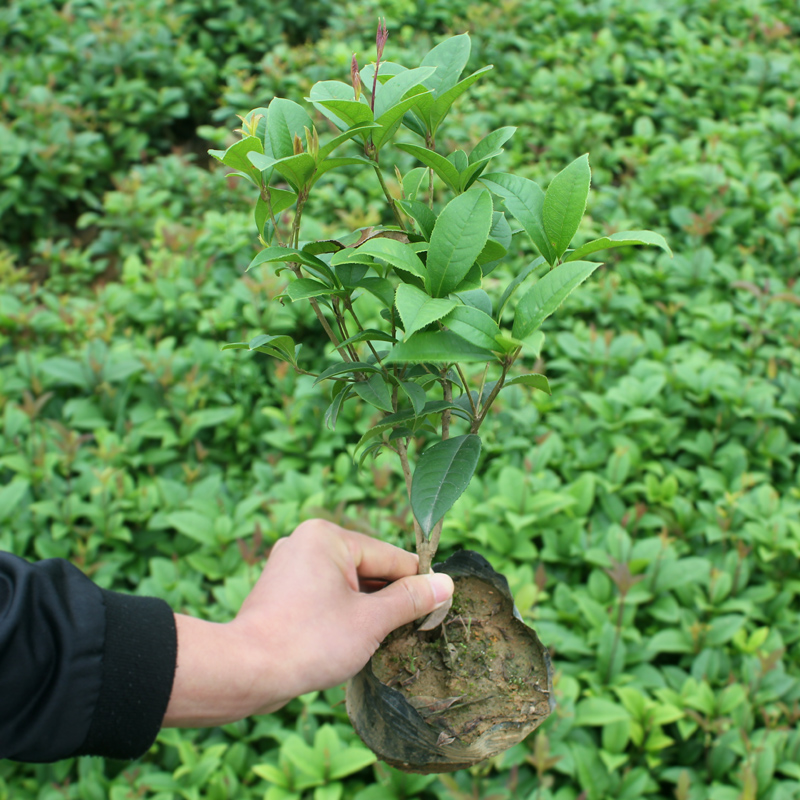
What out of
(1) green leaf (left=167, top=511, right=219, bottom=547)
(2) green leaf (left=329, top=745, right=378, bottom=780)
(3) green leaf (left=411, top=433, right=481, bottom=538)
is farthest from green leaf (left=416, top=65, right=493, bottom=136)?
(1) green leaf (left=167, top=511, right=219, bottom=547)

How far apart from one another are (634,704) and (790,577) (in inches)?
32.5

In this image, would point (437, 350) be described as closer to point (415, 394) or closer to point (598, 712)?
point (415, 394)

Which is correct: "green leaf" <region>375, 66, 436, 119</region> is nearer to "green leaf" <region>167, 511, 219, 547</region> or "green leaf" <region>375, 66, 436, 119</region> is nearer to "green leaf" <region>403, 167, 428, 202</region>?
"green leaf" <region>403, 167, 428, 202</region>

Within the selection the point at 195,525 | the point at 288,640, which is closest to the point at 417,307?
the point at 288,640

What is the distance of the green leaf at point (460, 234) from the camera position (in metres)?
0.91

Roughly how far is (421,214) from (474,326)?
22 cm

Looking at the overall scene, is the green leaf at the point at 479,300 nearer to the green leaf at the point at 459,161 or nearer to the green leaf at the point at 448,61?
the green leaf at the point at 459,161

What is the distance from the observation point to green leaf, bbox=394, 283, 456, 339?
0.79 m

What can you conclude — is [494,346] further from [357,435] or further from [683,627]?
[357,435]

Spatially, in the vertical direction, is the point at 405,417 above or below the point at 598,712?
above

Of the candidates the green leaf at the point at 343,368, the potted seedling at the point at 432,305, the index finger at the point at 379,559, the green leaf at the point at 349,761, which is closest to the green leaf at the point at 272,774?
the green leaf at the point at 349,761

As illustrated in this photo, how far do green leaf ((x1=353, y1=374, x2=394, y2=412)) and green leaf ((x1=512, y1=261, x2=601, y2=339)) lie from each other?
9.4 inches

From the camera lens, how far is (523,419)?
2.77m

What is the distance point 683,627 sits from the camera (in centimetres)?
225
